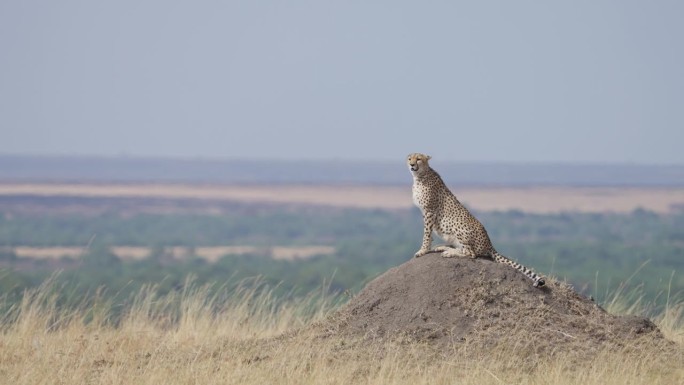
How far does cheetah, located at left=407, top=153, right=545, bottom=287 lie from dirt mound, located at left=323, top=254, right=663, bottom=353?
0.17 meters

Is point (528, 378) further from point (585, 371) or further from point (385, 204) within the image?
point (385, 204)

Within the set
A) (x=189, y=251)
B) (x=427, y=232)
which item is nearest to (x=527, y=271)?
(x=427, y=232)

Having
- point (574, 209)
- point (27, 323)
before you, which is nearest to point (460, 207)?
point (27, 323)

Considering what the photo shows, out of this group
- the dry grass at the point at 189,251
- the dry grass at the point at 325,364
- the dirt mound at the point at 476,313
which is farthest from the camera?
the dry grass at the point at 189,251

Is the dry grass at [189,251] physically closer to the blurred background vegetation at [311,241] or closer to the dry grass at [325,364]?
the blurred background vegetation at [311,241]

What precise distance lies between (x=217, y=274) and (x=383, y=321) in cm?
4433

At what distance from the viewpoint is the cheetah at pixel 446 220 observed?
11.0 meters

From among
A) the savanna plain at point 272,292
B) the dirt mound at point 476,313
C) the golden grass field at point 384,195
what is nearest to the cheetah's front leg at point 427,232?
the dirt mound at point 476,313

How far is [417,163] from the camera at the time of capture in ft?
36.5

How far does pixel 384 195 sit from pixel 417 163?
111m

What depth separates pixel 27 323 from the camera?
13.3m

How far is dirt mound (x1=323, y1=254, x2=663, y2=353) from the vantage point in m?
10.3

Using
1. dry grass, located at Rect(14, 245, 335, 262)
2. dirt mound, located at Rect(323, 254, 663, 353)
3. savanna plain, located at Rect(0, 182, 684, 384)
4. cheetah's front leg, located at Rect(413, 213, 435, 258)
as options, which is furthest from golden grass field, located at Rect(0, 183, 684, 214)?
dirt mound, located at Rect(323, 254, 663, 353)

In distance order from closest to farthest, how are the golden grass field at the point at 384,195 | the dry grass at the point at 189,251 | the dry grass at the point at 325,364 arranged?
the dry grass at the point at 325,364 < the dry grass at the point at 189,251 < the golden grass field at the point at 384,195
